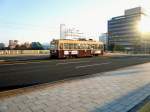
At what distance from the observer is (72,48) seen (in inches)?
1318

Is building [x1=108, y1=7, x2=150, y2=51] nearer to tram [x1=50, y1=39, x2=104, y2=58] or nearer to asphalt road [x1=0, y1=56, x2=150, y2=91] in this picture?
tram [x1=50, y1=39, x2=104, y2=58]

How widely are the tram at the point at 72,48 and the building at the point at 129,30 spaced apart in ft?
332

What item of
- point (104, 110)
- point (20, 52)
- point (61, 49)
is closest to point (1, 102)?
point (104, 110)

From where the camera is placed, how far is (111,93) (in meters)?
7.98

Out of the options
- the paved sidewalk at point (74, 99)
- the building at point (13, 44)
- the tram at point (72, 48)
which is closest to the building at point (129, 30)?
the building at point (13, 44)

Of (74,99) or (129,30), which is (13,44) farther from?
(74,99)

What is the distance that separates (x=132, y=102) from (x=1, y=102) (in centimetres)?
431

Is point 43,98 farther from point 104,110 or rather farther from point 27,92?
point 104,110

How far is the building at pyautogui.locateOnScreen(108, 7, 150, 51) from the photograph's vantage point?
461 ft

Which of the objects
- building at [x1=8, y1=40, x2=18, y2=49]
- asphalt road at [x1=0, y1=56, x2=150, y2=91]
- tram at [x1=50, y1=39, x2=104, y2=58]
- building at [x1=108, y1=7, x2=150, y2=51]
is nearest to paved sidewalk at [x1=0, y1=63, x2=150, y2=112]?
asphalt road at [x1=0, y1=56, x2=150, y2=91]

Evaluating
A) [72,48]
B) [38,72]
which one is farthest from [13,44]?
[38,72]

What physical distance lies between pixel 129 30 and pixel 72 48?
121 metres

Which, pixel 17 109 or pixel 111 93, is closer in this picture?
pixel 17 109

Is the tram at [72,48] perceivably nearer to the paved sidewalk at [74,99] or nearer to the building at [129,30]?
the paved sidewalk at [74,99]
